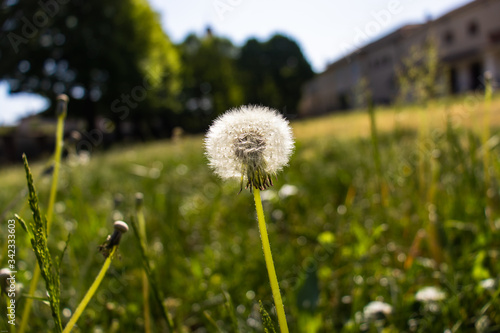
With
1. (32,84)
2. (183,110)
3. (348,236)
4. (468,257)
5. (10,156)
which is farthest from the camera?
(183,110)

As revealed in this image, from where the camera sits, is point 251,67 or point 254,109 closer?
point 254,109

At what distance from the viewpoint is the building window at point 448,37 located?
22944 mm

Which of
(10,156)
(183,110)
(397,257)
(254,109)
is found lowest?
(397,257)

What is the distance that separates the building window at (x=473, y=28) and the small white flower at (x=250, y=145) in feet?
80.1

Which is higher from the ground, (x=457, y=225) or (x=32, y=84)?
(x=32, y=84)

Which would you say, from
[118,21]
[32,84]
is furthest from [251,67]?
[32,84]

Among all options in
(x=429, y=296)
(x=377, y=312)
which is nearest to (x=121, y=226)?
(x=377, y=312)

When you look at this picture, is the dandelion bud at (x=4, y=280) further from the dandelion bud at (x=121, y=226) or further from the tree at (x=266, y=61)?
the tree at (x=266, y=61)

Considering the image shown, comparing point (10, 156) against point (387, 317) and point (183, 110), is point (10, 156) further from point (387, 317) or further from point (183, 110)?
point (387, 317)

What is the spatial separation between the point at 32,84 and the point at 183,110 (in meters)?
14.0

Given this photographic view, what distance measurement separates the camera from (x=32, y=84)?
21375 mm

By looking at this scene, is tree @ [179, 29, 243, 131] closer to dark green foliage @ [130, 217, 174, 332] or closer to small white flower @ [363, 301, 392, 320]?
small white flower @ [363, 301, 392, 320]

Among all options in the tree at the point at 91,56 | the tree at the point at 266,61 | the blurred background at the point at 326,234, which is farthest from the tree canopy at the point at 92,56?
the blurred background at the point at 326,234

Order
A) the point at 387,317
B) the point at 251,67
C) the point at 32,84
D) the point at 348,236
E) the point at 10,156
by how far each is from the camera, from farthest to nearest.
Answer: the point at 251,67 < the point at 32,84 < the point at 10,156 < the point at 348,236 < the point at 387,317
